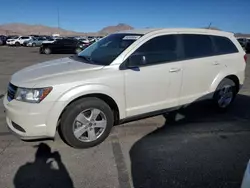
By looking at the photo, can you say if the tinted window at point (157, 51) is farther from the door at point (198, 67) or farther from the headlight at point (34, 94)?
the headlight at point (34, 94)

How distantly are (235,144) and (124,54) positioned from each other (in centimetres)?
222

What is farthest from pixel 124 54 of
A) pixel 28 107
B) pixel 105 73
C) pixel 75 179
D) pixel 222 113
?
pixel 222 113

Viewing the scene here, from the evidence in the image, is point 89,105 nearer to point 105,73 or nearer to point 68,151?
point 105,73

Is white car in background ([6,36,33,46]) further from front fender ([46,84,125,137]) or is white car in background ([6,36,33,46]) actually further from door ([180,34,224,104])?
front fender ([46,84,125,137])

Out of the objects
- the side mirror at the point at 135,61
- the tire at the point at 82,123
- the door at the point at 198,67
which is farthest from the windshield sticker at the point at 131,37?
the tire at the point at 82,123

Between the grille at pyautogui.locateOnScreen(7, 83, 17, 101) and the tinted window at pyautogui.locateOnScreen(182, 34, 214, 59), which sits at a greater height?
the tinted window at pyautogui.locateOnScreen(182, 34, 214, 59)

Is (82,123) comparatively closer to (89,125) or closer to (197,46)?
(89,125)

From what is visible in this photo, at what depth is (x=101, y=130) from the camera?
356cm

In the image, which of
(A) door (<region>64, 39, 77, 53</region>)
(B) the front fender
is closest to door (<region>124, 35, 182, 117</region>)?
(B) the front fender

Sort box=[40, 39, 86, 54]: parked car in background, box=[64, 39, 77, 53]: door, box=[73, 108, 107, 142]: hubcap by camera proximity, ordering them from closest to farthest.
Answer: box=[73, 108, 107, 142]: hubcap < box=[40, 39, 86, 54]: parked car in background < box=[64, 39, 77, 53]: door

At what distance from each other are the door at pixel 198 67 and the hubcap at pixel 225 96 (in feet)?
1.43

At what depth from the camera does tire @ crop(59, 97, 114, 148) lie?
3.26 meters

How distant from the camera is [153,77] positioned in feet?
12.3

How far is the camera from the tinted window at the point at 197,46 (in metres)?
4.22
